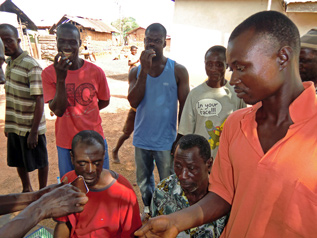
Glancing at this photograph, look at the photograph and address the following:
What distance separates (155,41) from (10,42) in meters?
1.69

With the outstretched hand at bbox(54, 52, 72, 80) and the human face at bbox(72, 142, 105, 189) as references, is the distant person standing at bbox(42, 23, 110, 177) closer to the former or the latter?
the outstretched hand at bbox(54, 52, 72, 80)

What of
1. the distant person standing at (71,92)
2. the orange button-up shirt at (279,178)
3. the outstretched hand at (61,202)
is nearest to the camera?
the orange button-up shirt at (279,178)

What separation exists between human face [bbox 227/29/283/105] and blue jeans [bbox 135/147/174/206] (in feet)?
5.74

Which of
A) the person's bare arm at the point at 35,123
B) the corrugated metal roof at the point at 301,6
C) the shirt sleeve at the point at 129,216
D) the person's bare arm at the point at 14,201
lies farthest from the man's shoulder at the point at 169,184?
the corrugated metal roof at the point at 301,6

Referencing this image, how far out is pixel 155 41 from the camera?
261cm

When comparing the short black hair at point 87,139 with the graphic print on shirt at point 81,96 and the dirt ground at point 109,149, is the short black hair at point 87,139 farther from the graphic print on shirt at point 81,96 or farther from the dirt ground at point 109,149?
the dirt ground at point 109,149

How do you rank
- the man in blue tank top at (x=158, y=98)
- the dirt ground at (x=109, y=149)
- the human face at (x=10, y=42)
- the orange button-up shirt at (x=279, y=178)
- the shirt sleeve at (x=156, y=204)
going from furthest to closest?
the dirt ground at (x=109, y=149) → the human face at (x=10, y=42) → the man in blue tank top at (x=158, y=98) → the shirt sleeve at (x=156, y=204) → the orange button-up shirt at (x=279, y=178)

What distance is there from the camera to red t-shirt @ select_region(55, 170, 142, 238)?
189 cm

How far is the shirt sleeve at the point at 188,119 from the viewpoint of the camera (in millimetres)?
2467

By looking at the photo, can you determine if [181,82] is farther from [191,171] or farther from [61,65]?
[61,65]

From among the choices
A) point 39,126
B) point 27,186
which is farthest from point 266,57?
point 27,186

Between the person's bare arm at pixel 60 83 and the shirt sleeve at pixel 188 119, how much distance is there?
47.1 inches

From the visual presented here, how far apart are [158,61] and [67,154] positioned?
1407 mm

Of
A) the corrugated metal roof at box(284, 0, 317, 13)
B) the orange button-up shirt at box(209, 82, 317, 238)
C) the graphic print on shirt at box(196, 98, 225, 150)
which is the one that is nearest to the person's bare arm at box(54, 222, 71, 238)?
the orange button-up shirt at box(209, 82, 317, 238)
